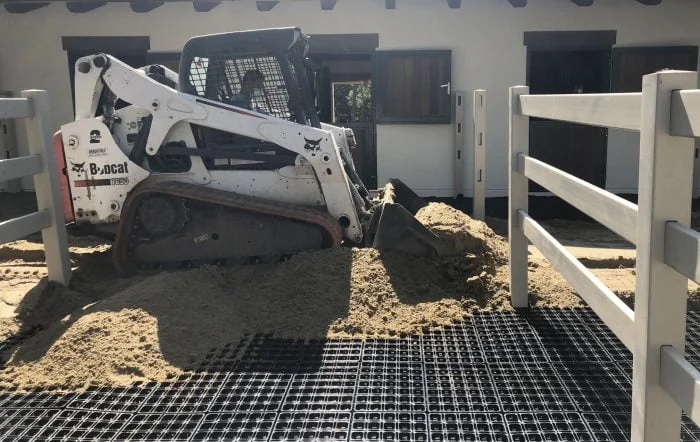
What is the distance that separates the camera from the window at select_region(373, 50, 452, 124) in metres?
9.08

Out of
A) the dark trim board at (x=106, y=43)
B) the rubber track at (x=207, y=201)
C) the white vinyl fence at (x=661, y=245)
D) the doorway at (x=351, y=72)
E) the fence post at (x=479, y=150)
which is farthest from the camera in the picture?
the dark trim board at (x=106, y=43)

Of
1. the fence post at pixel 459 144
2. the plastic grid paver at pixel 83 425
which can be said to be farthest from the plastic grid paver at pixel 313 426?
the fence post at pixel 459 144

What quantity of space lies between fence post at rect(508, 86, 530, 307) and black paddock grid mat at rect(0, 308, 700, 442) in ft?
1.32

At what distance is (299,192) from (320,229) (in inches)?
16.6

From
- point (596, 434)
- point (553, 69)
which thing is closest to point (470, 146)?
point (553, 69)

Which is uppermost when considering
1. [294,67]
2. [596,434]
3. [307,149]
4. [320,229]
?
[294,67]

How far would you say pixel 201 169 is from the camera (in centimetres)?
542

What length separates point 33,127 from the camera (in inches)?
177

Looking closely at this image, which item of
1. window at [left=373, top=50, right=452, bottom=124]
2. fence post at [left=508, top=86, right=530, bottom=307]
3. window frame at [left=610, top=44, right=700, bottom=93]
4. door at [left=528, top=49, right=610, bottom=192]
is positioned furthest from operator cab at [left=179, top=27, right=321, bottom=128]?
window frame at [left=610, top=44, right=700, bottom=93]

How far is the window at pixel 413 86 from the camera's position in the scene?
9.08m

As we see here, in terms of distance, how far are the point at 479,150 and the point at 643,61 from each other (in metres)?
3.57

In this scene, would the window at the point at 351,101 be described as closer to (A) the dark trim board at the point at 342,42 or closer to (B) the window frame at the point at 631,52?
(A) the dark trim board at the point at 342,42

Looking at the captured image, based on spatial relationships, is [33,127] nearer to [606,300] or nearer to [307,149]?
[307,149]

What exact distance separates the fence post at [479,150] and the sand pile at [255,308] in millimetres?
2480
